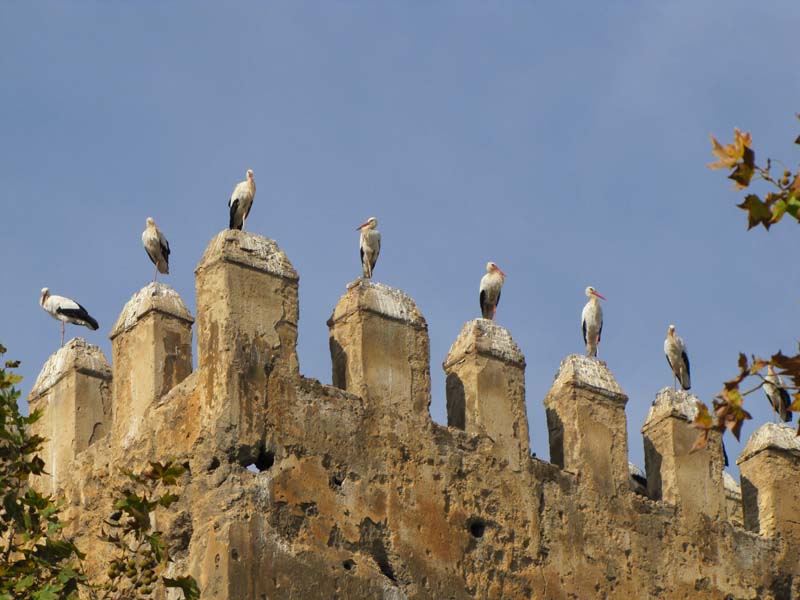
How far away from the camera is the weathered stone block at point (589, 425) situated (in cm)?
2130

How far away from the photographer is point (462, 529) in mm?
19984

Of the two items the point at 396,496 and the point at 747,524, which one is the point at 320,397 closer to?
the point at 396,496

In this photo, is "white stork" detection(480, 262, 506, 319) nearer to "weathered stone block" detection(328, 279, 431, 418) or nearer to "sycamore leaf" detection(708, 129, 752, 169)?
"weathered stone block" detection(328, 279, 431, 418)

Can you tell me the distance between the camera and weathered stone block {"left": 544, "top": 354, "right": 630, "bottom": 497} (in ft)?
69.9

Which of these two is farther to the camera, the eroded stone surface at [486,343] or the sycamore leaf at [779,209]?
the eroded stone surface at [486,343]

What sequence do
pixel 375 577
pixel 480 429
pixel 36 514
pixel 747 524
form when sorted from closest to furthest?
pixel 36 514 → pixel 375 577 → pixel 480 429 → pixel 747 524

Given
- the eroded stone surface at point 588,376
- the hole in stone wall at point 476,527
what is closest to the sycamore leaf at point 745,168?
the hole in stone wall at point 476,527

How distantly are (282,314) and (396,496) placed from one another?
1.76m

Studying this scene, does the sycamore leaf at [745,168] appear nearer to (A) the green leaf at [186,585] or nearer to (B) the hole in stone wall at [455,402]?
(A) the green leaf at [186,585]

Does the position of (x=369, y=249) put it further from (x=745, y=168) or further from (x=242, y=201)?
(x=745, y=168)

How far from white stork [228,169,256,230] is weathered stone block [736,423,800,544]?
221 inches

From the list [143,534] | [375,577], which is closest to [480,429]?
[375,577]

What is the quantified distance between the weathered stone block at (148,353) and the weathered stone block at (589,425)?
3.51m

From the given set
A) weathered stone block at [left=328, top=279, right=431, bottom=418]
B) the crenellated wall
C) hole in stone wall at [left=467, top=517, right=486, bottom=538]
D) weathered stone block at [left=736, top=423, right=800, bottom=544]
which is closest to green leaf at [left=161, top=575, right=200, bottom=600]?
the crenellated wall
